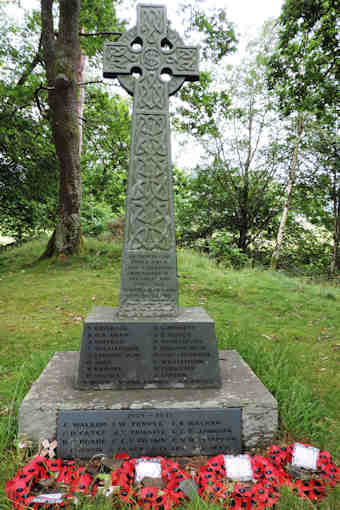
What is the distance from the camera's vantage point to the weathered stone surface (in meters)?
2.42

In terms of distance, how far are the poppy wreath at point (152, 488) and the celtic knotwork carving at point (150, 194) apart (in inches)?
61.2

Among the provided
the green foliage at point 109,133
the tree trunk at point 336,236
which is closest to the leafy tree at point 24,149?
the green foliage at point 109,133

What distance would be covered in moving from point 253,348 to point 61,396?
2.05 meters

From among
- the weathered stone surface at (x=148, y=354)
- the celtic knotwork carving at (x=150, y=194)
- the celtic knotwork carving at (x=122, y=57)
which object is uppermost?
the celtic knotwork carving at (x=122, y=57)

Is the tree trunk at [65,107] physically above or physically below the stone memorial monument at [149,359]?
above

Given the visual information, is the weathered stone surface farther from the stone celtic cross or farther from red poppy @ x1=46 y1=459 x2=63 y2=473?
red poppy @ x1=46 y1=459 x2=63 y2=473

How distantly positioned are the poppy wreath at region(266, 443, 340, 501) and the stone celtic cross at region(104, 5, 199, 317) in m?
1.22

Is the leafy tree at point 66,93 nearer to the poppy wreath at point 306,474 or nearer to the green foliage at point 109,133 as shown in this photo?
the green foliage at point 109,133

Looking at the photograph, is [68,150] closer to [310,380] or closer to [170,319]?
[170,319]

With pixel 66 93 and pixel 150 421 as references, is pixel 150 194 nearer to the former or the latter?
pixel 150 421

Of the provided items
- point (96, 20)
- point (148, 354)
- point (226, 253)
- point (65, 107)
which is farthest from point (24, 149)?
point (148, 354)

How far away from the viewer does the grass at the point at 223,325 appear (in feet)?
8.11

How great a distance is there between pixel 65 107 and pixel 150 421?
740 centimetres

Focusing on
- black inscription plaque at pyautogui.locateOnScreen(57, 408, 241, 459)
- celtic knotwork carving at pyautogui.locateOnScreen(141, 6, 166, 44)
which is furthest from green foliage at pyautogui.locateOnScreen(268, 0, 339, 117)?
black inscription plaque at pyautogui.locateOnScreen(57, 408, 241, 459)
